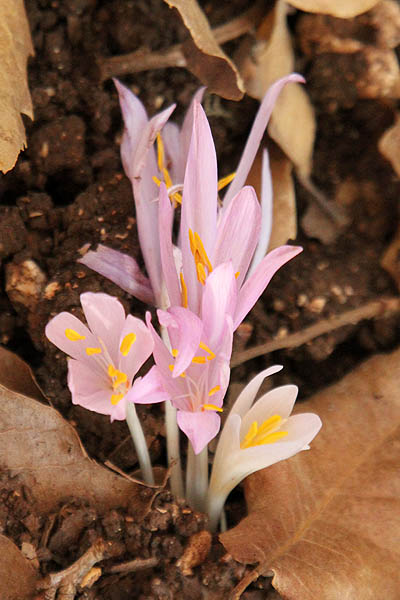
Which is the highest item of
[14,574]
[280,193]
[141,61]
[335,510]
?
[141,61]

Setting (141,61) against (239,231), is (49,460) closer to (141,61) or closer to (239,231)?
(239,231)

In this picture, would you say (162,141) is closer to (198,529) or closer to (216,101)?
(216,101)

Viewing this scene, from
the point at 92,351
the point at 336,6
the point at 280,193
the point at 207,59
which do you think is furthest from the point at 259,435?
the point at 336,6

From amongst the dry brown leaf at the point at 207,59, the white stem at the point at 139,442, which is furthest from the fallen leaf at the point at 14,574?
the dry brown leaf at the point at 207,59

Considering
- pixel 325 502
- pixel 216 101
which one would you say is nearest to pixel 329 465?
pixel 325 502

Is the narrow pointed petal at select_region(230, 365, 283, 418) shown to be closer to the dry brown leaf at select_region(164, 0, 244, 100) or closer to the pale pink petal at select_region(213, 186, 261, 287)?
the pale pink petal at select_region(213, 186, 261, 287)

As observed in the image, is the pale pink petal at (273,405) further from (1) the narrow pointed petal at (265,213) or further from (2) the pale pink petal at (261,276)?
(1) the narrow pointed petal at (265,213)
